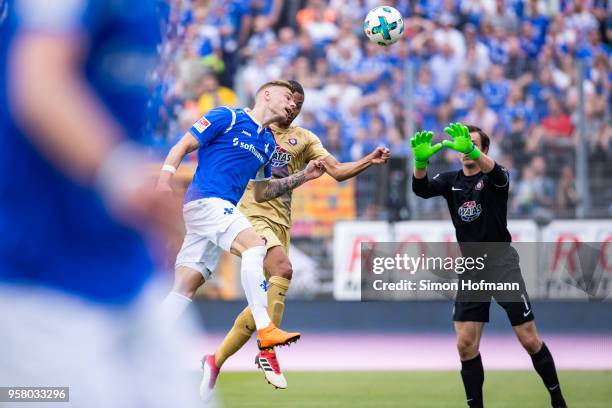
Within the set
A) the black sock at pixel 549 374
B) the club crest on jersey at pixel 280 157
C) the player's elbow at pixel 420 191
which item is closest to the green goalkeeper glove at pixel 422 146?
the player's elbow at pixel 420 191

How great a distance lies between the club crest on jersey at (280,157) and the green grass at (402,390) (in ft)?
6.68

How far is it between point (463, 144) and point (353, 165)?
1.55 metres

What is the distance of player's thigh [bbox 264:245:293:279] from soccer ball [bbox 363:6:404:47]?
97.0 inches

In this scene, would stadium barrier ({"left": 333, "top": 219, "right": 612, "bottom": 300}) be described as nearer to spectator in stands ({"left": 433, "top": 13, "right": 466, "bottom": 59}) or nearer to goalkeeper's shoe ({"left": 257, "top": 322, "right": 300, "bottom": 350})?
spectator in stands ({"left": 433, "top": 13, "right": 466, "bottom": 59})

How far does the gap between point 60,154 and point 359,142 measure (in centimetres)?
1379

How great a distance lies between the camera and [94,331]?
83.8 inches

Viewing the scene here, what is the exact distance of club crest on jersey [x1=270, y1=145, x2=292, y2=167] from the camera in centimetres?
864

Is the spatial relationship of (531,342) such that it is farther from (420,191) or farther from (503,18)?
(503,18)

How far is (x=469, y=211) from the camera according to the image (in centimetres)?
764

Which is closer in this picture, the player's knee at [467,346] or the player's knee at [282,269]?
the player's knee at [467,346]

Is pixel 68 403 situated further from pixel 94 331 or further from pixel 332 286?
pixel 332 286

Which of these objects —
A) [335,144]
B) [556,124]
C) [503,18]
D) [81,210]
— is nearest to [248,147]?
[81,210]

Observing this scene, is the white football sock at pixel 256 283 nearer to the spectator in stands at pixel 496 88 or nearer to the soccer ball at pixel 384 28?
the soccer ball at pixel 384 28

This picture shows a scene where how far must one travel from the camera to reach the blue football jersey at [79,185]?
6.43 ft
